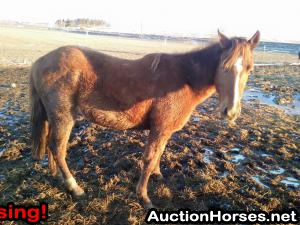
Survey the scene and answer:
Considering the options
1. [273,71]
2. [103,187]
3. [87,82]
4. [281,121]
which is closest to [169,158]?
[103,187]

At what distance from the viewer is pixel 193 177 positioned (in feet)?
16.1

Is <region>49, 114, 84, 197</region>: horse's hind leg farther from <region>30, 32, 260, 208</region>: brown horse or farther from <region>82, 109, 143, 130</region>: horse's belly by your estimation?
<region>82, 109, 143, 130</region>: horse's belly

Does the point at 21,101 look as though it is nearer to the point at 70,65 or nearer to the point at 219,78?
the point at 70,65

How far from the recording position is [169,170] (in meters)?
5.23

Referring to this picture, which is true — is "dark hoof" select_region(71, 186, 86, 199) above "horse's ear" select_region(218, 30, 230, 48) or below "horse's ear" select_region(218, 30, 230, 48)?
below

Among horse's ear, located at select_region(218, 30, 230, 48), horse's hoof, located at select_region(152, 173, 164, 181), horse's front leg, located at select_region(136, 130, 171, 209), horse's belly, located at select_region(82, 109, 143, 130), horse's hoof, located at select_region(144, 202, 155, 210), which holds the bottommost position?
horse's hoof, located at select_region(144, 202, 155, 210)

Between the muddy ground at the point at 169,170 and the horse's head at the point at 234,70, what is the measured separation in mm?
1502

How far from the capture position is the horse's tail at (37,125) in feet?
15.6

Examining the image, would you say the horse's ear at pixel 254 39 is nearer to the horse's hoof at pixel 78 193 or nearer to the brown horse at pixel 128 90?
the brown horse at pixel 128 90

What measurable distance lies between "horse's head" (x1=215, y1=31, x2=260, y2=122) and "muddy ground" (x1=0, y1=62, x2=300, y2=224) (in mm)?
1502

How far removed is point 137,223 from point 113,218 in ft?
1.14

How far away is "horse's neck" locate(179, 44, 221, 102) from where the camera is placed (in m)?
4.20

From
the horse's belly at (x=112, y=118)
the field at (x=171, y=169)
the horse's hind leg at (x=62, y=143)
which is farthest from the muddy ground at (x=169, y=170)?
the horse's belly at (x=112, y=118)

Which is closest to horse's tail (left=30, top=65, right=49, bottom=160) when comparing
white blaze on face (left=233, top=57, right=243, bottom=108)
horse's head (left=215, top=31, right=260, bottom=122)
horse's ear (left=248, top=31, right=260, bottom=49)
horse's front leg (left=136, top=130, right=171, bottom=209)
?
horse's front leg (left=136, top=130, right=171, bottom=209)
